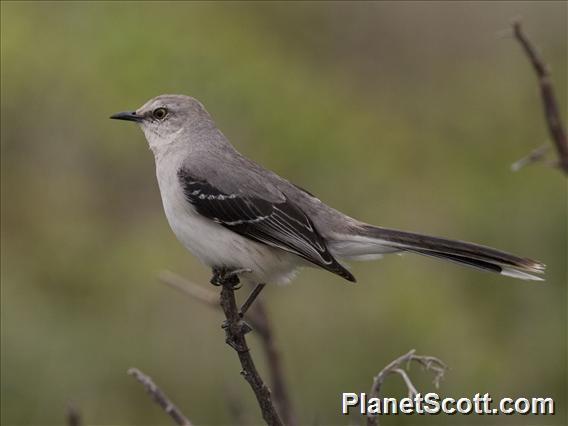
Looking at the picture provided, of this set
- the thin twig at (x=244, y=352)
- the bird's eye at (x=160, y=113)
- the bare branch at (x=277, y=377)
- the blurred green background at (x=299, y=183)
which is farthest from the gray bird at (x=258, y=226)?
the blurred green background at (x=299, y=183)

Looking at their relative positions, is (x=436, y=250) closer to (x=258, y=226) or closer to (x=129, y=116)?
(x=258, y=226)

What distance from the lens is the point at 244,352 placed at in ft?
12.8

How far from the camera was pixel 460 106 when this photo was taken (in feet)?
35.6

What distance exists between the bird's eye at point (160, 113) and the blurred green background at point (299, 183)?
1816 mm

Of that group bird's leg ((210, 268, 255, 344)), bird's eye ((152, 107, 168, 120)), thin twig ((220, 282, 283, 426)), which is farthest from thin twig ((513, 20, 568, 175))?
bird's eye ((152, 107, 168, 120))

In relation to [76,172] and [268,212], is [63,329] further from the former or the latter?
[268,212]

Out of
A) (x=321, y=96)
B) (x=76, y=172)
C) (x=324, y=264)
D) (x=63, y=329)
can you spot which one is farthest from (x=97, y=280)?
(x=324, y=264)

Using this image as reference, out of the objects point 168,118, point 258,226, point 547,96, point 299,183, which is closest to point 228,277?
point 258,226

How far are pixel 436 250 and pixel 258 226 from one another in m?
0.91

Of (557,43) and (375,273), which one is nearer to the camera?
(375,273)

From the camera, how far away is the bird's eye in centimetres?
554

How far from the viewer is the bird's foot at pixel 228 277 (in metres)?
4.41

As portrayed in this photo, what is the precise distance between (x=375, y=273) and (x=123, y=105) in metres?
3.30

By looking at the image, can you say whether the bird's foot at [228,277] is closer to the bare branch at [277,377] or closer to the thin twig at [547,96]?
the bare branch at [277,377]
